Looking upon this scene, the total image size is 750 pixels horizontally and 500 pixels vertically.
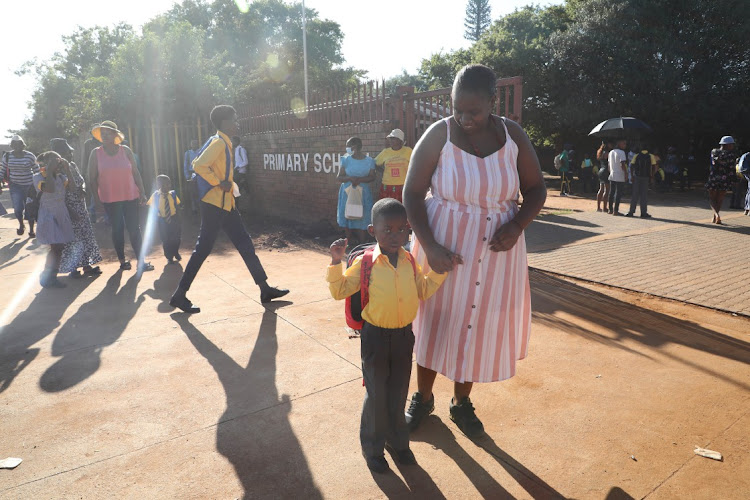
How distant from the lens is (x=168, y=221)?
7277 millimetres

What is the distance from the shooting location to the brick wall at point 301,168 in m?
8.88

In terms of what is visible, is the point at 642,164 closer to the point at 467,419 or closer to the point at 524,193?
the point at 524,193

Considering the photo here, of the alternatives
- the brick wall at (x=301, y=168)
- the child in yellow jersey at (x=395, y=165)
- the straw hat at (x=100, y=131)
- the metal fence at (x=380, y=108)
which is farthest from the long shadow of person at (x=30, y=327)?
the metal fence at (x=380, y=108)

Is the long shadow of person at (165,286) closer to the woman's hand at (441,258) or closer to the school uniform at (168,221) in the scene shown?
the school uniform at (168,221)

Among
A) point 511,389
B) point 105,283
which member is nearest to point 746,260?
point 511,389

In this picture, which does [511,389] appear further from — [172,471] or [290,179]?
[290,179]

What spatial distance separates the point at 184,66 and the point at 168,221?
8.91 metres

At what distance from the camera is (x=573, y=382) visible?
344 centimetres

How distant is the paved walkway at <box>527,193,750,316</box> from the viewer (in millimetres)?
Result: 5594

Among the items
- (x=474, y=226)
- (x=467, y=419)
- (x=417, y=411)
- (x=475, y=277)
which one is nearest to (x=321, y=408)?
(x=417, y=411)

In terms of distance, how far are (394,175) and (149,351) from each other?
14.6ft

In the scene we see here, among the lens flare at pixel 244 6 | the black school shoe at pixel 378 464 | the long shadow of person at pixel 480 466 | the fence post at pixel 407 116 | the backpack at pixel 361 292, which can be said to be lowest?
the long shadow of person at pixel 480 466

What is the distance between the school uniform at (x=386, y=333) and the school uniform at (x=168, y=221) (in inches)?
216

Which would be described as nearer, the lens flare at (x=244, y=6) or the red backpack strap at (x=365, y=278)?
the red backpack strap at (x=365, y=278)
